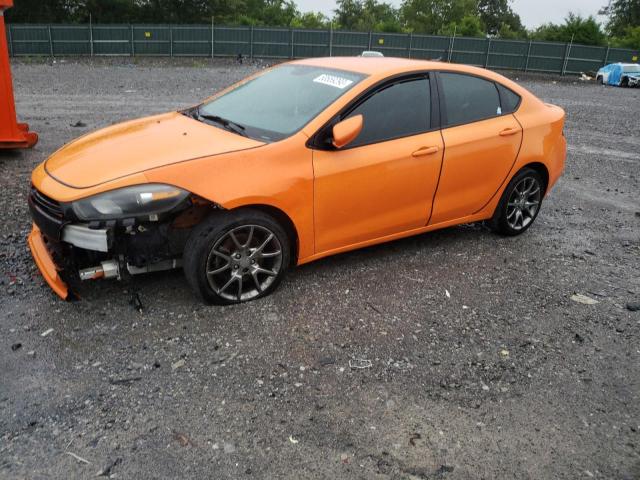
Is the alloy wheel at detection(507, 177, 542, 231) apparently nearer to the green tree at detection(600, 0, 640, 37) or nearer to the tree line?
the tree line

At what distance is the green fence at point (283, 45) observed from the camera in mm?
28875

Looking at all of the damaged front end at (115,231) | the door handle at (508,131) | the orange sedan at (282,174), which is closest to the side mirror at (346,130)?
the orange sedan at (282,174)

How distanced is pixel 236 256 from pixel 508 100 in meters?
3.00

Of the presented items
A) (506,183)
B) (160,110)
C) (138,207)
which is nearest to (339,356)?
(138,207)

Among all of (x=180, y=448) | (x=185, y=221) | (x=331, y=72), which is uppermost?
(x=331, y=72)

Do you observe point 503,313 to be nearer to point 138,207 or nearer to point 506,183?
point 506,183

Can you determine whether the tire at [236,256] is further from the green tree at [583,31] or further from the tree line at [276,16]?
the green tree at [583,31]

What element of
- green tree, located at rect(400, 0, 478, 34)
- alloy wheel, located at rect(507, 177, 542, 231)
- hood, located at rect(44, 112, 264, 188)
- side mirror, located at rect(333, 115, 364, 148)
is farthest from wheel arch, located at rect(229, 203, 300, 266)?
green tree, located at rect(400, 0, 478, 34)

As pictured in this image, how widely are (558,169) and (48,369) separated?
16.0ft

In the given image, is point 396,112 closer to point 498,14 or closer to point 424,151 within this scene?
point 424,151

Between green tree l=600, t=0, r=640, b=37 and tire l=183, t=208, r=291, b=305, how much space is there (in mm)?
73219

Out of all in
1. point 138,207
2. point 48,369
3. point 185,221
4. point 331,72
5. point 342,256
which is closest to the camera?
point 48,369

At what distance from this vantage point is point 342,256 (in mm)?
5117

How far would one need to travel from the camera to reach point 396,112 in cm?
457
